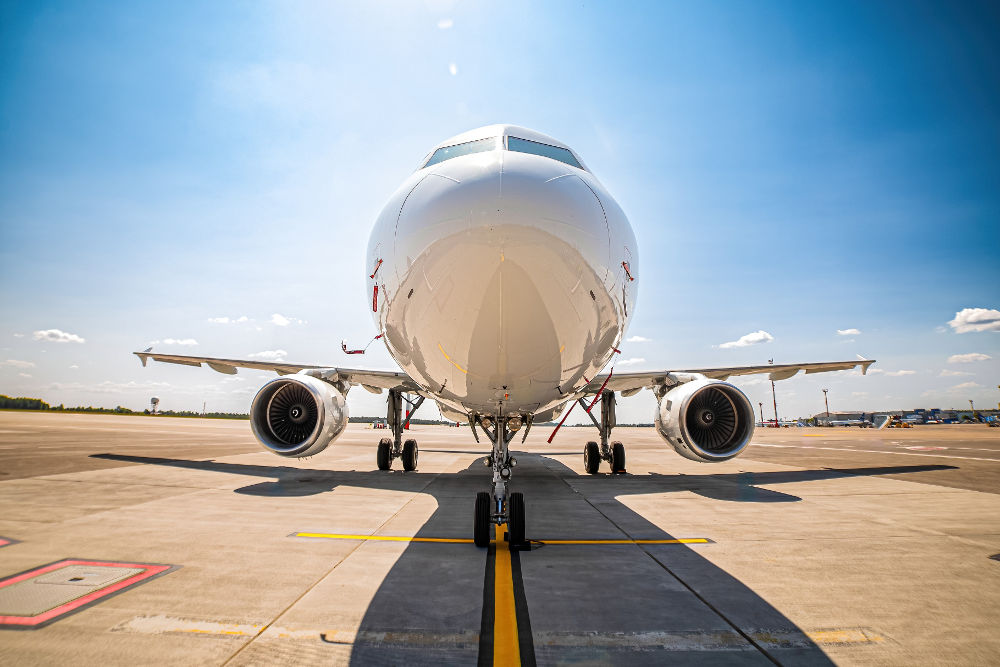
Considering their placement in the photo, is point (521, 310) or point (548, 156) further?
point (548, 156)

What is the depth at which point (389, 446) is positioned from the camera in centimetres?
1162

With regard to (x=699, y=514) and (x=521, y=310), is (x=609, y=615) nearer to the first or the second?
(x=521, y=310)

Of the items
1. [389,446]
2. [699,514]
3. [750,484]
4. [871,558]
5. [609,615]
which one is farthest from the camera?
[389,446]

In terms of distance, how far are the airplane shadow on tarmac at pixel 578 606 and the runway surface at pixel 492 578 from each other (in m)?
0.02

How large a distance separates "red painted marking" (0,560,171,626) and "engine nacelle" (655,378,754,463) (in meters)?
6.78

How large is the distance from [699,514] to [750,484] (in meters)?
3.90

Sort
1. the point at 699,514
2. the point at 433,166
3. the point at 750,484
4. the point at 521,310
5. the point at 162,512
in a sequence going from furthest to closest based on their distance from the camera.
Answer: the point at 750,484 < the point at 699,514 < the point at 162,512 < the point at 433,166 < the point at 521,310

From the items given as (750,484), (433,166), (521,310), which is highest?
(433,166)

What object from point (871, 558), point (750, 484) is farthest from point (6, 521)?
point (750, 484)

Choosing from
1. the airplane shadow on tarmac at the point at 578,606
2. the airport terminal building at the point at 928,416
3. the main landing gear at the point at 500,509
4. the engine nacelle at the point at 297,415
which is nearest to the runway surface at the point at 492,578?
the airplane shadow on tarmac at the point at 578,606

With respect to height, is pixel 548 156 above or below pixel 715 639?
above

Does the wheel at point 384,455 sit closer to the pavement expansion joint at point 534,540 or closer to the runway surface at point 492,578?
the runway surface at point 492,578

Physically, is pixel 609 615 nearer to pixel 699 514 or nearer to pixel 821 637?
pixel 821 637

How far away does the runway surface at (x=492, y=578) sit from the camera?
265 centimetres
